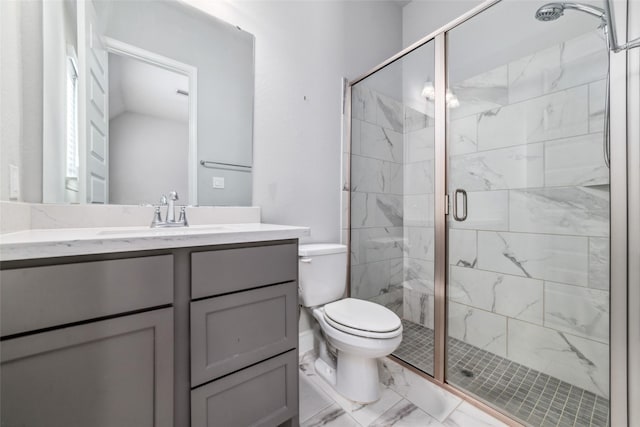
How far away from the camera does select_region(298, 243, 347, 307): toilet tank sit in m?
1.53

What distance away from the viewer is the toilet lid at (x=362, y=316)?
4.17ft

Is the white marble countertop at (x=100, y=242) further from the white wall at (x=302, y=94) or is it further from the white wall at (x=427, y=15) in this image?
the white wall at (x=427, y=15)

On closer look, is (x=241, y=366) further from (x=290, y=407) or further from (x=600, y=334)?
(x=600, y=334)

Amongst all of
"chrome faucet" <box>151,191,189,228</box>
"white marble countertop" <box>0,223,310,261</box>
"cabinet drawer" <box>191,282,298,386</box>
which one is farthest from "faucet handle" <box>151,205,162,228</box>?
"cabinet drawer" <box>191,282,298,386</box>

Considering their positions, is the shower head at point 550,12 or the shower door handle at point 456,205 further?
the shower door handle at point 456,205

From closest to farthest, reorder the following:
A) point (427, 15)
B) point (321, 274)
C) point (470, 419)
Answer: point (470, 419)
point (321, 274)
point (427, 15)

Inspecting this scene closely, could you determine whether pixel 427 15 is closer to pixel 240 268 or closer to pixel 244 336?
pixel 240 268

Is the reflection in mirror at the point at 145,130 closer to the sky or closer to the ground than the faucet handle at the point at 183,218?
closer to the sky

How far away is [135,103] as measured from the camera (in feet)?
4.13

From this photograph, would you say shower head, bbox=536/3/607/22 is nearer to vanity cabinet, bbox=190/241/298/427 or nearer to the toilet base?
vanity cabinet, bbox=190/241/298/427

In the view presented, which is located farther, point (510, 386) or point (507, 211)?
point (507, 211)

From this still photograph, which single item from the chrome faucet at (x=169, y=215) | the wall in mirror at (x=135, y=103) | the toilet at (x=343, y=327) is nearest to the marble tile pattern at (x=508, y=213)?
the toilet at (x=343, y=327)

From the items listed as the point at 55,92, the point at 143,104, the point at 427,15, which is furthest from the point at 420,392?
the point at 427,15

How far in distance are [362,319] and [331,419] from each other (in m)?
0.46
